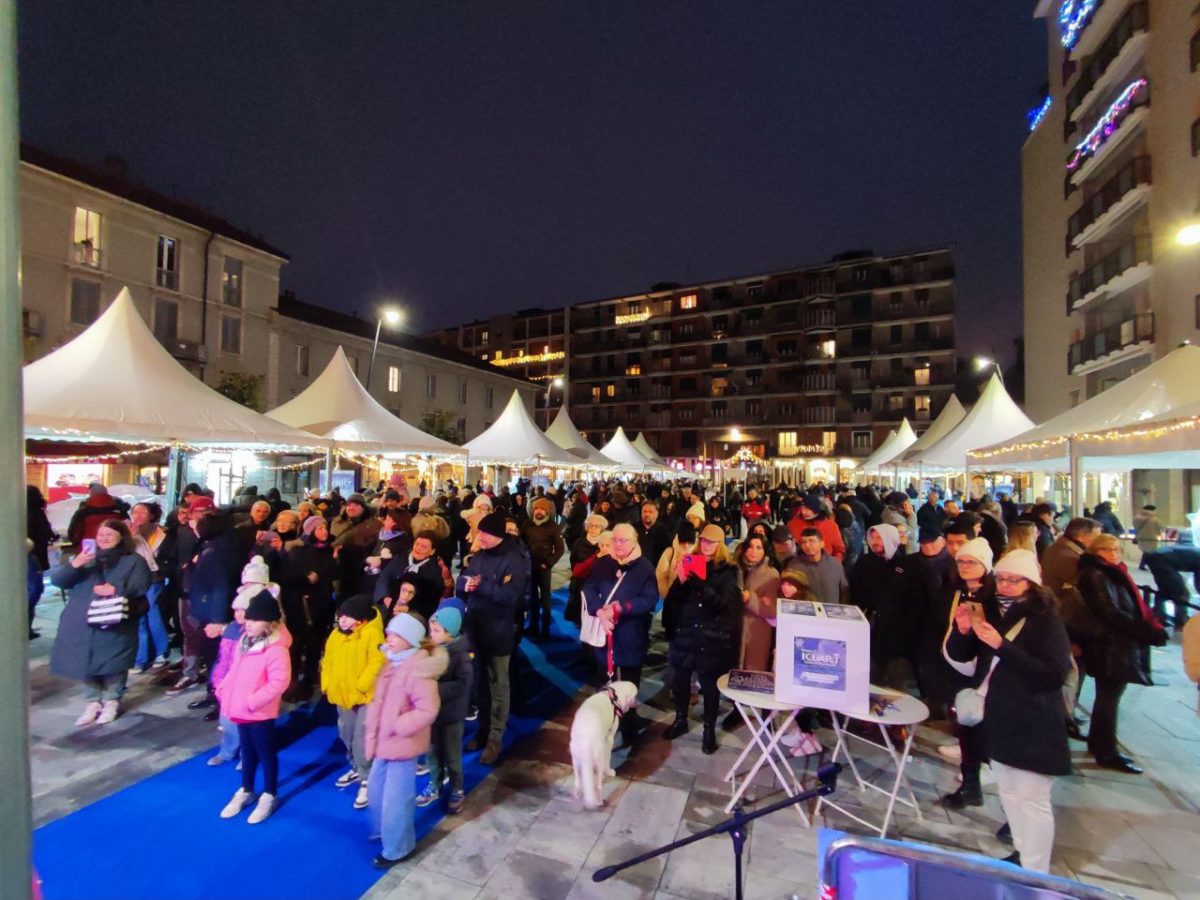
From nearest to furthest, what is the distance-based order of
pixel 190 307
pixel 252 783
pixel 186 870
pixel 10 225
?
pixel 10 225
pixel 186 870
pixel 252 783
pixel 190 307

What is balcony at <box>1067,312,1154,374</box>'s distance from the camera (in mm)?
17391

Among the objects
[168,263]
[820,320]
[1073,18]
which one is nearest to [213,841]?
[168,263]

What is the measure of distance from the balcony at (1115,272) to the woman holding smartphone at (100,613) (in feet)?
82.8

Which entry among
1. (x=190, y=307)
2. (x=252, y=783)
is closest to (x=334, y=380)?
(x=252, y=783)

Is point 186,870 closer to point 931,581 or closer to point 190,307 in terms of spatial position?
point 931,581

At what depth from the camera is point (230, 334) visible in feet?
80.3

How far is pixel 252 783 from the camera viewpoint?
12.1ft

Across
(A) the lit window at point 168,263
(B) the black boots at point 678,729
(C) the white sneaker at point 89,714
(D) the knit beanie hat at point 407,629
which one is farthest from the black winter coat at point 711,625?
(A) the lit window at point 168,263

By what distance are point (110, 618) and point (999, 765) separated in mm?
6244

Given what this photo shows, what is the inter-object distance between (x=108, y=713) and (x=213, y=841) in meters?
2.43

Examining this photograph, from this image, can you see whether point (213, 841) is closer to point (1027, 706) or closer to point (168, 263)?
point (1027, 706)

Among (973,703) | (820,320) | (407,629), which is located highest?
(820,320)

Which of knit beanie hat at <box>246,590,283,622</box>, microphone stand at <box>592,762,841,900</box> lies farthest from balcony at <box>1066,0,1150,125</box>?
knit beanie hat at <box>246,590,283,622</box>

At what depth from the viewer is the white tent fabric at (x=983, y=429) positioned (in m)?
12.5
